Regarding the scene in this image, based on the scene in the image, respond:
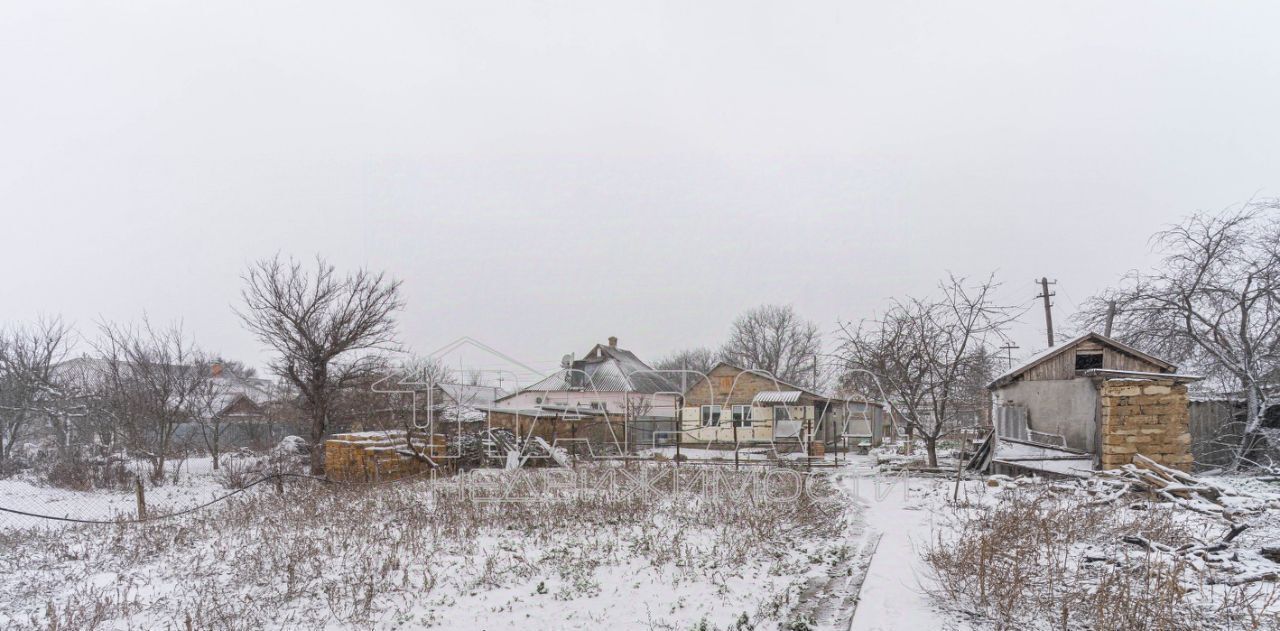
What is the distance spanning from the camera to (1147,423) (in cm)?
1151

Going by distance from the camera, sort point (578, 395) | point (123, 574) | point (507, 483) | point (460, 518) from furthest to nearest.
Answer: point (578, 395)
point (507, 483)
point (460, 518)
point (123, 574)

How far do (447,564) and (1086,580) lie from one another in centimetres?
601

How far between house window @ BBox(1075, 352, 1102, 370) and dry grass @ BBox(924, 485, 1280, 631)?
8537mm

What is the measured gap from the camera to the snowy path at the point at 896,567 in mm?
5008

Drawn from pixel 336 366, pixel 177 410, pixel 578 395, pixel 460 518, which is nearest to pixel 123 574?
pixel 460 518

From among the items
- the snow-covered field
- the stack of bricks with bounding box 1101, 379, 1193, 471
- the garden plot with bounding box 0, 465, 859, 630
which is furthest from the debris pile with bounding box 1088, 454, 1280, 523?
the garden plot with bounding box 0, 465, 859, 630

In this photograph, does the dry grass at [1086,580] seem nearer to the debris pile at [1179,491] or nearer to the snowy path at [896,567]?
the snowy path at [896,567]

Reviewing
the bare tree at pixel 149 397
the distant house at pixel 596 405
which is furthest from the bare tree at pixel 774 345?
the bare tree at pixel 149 397

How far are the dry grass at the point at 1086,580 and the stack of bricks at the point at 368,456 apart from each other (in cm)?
1128

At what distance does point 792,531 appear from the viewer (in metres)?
8.38

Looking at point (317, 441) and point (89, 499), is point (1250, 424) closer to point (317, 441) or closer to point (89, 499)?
point (317, 441)

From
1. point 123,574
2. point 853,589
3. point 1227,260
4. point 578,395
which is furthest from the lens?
point 578,395

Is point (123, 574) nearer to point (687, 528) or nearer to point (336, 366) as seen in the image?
point (687, 528)

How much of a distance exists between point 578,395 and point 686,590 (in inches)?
980
